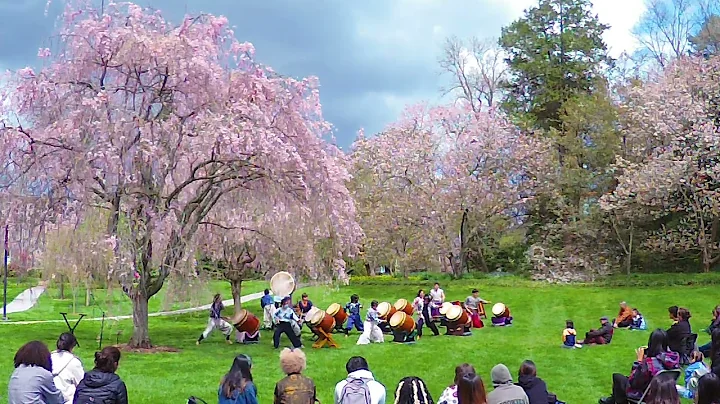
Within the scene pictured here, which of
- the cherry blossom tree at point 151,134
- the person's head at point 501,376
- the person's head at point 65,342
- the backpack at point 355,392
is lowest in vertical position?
the backpack at point 355,392

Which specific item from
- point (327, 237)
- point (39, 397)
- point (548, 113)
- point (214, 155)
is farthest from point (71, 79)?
point (548, 113)

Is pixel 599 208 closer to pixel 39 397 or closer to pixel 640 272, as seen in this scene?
pixel 640 272

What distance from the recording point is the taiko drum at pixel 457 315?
1679 centimetres

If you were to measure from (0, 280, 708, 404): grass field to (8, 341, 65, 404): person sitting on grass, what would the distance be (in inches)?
172

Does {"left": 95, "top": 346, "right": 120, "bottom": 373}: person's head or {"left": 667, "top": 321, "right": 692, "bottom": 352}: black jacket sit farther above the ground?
{"left": 95, "top": 346, "right": 120, "bottom": 373}: person's head

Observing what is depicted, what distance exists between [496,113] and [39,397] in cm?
3050

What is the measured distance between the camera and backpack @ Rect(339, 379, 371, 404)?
6113 millimetres

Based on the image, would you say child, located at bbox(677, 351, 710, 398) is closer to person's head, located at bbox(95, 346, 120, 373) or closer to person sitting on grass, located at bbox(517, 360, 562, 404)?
person sitting on grass, located at bbox(517, 360, 562, 404)

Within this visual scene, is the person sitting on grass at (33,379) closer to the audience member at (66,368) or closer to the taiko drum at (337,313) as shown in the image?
the audience member at (66,368)

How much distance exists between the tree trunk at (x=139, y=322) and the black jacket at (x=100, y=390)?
394 inches

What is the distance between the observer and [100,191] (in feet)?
47.2

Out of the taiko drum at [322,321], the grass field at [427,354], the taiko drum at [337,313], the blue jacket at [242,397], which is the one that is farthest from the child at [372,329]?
the blue jacket at [242,397]

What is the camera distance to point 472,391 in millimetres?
5598

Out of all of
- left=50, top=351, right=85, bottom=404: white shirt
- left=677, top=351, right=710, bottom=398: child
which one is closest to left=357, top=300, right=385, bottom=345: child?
left=677, top=351, right=710, bottom=398: child
